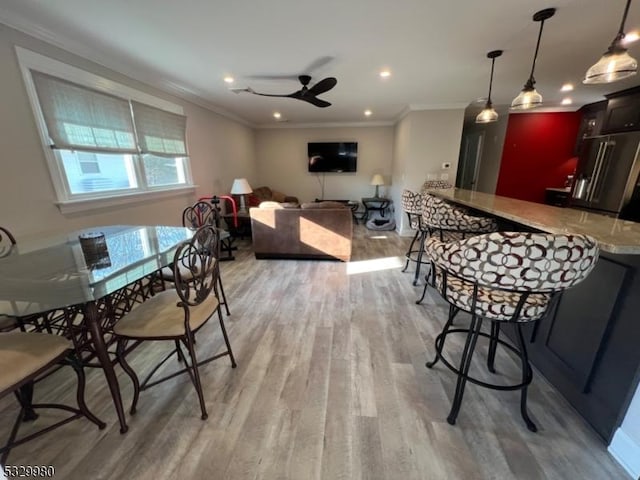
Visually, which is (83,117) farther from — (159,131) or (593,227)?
(593,227)

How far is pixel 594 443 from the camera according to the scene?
4.17 feet

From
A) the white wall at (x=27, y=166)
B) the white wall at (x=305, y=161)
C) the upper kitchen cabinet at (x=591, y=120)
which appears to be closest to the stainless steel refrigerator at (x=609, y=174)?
the upper kitchen cabinet at (x=591, y=120)

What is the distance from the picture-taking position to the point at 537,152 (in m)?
5.35

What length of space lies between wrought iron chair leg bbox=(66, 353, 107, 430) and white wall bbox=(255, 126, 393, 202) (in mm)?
5855

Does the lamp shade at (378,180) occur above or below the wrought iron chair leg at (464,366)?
above

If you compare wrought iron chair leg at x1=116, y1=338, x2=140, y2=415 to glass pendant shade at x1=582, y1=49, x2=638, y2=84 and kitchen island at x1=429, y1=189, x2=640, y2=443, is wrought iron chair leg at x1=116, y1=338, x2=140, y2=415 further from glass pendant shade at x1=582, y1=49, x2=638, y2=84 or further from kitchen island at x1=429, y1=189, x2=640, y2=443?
glass pendant shade at x1=582, y1=49, x2=638, y2=84

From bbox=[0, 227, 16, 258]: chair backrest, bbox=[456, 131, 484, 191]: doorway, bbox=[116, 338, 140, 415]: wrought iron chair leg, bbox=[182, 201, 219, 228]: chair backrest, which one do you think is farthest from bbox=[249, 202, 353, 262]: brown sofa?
bbox=[456, 131, 484, 191]: doorway

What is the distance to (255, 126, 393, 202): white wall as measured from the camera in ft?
21.6

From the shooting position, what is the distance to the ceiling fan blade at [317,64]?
2717mm

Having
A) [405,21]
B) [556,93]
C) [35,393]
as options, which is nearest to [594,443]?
[405,21]

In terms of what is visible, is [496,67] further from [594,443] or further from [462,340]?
[594,443]

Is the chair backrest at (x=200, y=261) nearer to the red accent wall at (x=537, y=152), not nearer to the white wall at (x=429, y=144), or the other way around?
the white wall at (x=429, y=144)

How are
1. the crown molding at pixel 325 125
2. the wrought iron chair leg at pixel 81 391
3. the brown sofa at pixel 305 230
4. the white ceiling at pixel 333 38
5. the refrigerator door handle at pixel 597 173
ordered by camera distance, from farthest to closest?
the crown molding at pixel 325 125 → the refrigerator door handle at pixel 597 173 → the brown sofa at pixel 305 230 → the white ceiling at pixel 333 38 → the wrought iron chair leg at pixel 81 391

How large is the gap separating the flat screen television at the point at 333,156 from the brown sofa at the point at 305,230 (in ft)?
10.7
